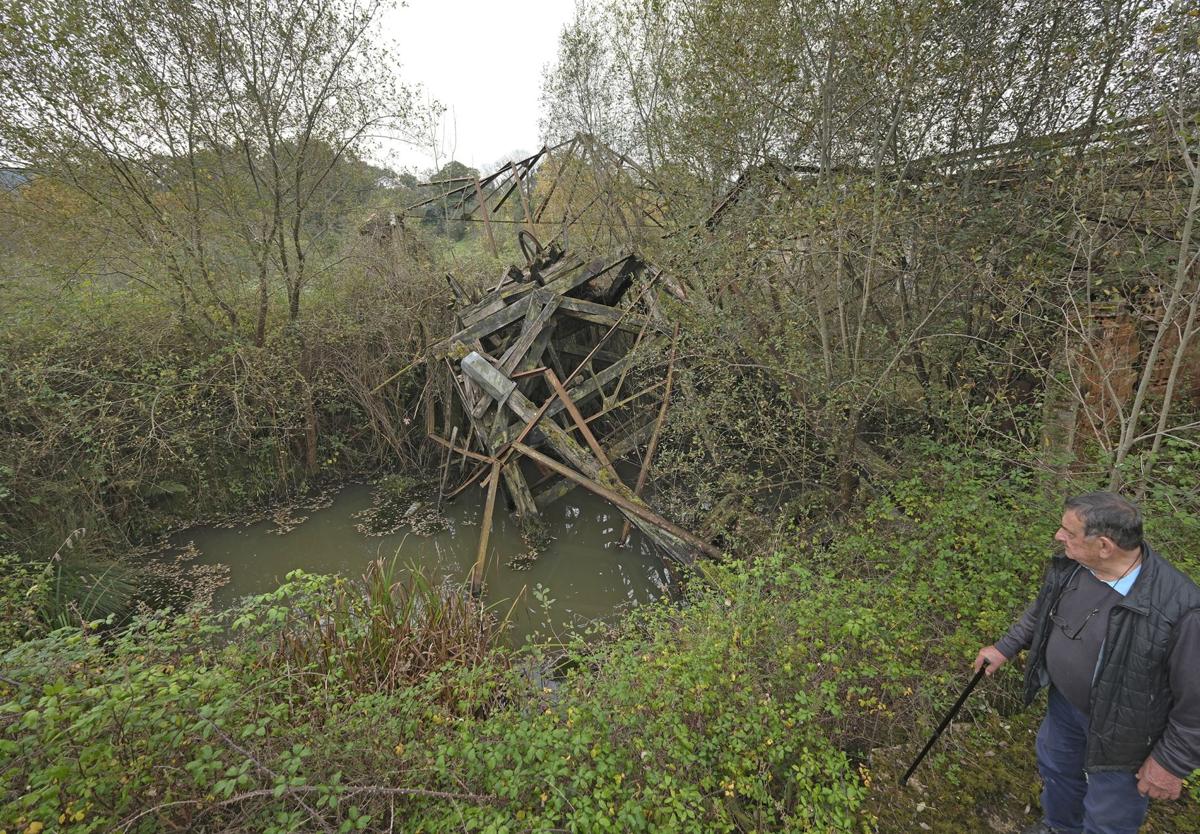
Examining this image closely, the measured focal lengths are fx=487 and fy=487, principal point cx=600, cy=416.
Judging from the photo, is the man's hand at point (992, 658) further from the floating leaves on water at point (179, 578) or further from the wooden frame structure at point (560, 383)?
the floating leaves on water at point (179, 578)

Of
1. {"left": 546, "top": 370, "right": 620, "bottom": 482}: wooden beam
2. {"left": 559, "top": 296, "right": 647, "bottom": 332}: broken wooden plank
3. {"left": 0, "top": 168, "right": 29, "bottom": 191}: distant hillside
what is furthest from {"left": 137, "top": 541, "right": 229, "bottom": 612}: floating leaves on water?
{"left": 559, "top": 296, "right": 647, "bottom": 332}: broken wooden plank

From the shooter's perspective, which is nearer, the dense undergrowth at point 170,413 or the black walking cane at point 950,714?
the black walking cane at point 950,714

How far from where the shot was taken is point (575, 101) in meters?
15.2

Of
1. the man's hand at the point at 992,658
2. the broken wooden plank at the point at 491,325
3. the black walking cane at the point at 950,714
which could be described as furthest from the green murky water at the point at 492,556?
the man's hand at the point at 992,658

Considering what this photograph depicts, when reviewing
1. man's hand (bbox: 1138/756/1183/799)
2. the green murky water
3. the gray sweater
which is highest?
the gray sweater

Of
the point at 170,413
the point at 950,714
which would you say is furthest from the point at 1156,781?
the point at 170,413

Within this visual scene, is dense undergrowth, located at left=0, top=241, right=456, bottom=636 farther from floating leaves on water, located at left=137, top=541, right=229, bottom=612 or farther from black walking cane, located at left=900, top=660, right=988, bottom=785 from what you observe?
black walking cane, located at left=900, top=660, right=988, bottom=785

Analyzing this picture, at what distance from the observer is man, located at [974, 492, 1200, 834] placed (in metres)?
1.74

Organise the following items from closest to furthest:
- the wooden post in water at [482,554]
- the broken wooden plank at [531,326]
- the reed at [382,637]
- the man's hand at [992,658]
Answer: the man's hand at [992,658] → the reed at [382,637] → the wooden post in water at [482,554] → the broken wooden plank at [531,326]

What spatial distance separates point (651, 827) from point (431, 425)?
7.14 metres

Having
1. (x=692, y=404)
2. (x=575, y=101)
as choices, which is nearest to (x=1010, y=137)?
(x=692, y=404)

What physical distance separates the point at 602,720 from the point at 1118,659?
235 centimetres

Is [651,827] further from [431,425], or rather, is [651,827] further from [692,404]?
[431,425]

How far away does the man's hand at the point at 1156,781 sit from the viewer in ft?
5.80
